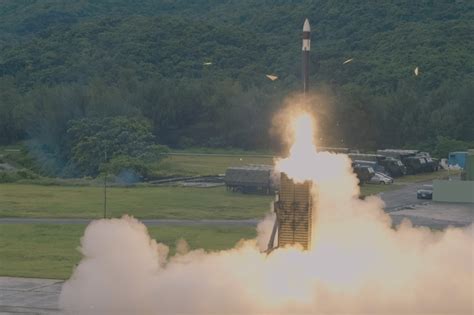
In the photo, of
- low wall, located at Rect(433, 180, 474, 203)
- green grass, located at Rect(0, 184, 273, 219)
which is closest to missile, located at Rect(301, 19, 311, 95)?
green grass, located at Rect(0, 184, 273, 219)

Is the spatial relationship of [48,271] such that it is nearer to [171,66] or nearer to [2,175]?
[2,175]

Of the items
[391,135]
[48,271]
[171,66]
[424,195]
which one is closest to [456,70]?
[391,135]

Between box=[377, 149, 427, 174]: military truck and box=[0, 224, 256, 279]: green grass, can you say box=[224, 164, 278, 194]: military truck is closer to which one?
box=[0, 224, 256, 279]: green grass

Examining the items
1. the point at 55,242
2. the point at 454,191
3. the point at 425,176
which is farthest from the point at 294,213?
the point at 425,176

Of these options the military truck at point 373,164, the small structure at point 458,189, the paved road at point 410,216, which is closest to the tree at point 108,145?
the military truck at point 373,164

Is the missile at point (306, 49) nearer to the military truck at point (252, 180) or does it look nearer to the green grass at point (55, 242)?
the green grass at point (55, 242)

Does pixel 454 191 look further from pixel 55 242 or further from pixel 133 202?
pixel 55 242
